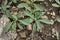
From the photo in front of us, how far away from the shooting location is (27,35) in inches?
88.0

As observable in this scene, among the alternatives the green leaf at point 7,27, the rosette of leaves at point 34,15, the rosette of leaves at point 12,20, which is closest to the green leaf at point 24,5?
the rosette of leaves at point 34,15

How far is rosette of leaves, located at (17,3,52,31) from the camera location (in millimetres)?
2217

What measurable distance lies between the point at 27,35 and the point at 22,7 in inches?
13.1

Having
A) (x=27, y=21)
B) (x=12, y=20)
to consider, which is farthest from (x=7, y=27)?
(x=27, y=21)

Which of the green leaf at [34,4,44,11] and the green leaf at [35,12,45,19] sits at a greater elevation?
the green leaf at [34,4,44,11]

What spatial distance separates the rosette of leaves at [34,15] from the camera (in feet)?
7.27

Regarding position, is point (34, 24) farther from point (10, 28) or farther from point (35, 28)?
point (10, 28)

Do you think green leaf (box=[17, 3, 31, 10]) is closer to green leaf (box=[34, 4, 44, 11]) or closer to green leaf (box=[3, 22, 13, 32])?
green leaf (box=[34, 4, 44, 11])

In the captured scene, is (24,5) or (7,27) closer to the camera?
(7,27)

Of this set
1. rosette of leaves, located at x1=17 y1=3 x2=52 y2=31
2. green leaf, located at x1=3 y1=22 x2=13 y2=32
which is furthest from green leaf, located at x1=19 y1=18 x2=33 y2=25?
green leaf, located at x1=3 y1=22 x2=13 y2=32

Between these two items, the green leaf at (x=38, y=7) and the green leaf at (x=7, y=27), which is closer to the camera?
the green leaf at (x=7, y=27)

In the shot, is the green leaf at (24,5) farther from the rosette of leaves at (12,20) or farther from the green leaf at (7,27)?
the green leaf at (7,27)

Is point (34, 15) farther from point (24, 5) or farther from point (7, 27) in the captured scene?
point (7, 27)

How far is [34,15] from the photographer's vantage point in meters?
2.29
